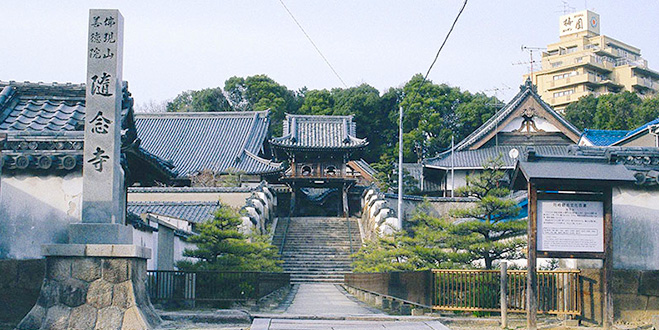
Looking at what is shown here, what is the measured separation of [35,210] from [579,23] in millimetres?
78732

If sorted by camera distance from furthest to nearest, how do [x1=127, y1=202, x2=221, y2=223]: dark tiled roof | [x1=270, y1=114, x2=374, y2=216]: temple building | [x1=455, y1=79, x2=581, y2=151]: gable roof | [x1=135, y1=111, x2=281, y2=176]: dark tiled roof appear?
[x1=135, y1=111, x2=281, y2=176]: dark tiled roof < [x1=455, y1=79, x2=581, y2=151]: gable roof < [x1=270, y1=114, x2=374, y2=216]: temple building < [x1=127, y1=202, x2=221, y2=223]: dark tiled roof

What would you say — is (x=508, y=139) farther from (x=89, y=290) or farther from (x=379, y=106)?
(x=89, y=290)

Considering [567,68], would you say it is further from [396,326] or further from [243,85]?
[396,326]

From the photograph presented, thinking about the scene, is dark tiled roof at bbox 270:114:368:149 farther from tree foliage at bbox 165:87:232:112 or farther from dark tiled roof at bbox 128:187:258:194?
tree foliage at bbox 165:87:232:112

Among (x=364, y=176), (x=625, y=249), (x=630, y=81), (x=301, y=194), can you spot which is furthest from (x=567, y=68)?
(x=625, y=249)

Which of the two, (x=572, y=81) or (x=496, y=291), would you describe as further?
(x=572, y=81)

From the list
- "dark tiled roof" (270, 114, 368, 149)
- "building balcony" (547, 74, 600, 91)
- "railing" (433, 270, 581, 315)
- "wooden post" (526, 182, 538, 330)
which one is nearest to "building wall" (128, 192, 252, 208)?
"dark tiled roof" (270, 114, 368, 149)

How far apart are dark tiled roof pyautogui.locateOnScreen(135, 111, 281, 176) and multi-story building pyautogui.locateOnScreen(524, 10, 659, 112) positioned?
39.4 m

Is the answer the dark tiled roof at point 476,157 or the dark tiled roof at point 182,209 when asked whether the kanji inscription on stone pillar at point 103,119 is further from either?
the dark tiled roof at point 476,157

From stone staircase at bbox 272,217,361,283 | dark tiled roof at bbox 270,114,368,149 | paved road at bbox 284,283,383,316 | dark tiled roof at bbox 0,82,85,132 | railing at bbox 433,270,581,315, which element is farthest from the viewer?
dark tiled roof at bbox 270,114,368,149

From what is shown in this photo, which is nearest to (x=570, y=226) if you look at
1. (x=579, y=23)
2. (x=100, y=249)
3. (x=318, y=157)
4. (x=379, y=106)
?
(x=100, y=249)

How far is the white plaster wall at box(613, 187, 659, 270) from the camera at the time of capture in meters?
11.5

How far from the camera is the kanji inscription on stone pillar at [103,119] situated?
9.63m

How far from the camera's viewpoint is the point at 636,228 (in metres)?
11.6
